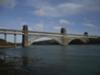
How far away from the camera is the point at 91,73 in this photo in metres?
24.2

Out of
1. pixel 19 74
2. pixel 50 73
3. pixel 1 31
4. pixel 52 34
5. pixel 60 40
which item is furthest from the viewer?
pixel 60 40

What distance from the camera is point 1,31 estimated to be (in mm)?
86688

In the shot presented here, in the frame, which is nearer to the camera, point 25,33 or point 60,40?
point 25,33

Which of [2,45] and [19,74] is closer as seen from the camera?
[19,74]

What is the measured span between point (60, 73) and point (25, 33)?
7661 centimetres

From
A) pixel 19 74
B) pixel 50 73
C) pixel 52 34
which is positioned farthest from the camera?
pixel 52 34

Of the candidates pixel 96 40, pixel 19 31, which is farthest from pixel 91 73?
pixel 96 40

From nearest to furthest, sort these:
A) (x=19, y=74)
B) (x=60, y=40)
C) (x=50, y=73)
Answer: (x=19, y=74), (x=50, y=73), (x=60, y=40)

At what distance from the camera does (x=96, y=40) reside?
142 meters

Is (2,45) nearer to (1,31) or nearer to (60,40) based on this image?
(1,31)

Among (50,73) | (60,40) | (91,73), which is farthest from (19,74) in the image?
(60,40)

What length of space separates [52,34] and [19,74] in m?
83.4

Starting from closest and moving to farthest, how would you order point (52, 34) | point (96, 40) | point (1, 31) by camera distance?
point (1, 31) → point (52, 34) → point (96, 40)

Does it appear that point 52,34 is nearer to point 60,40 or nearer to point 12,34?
point 60,40
